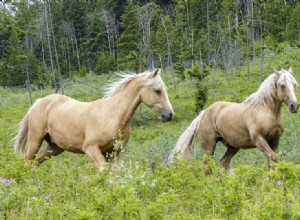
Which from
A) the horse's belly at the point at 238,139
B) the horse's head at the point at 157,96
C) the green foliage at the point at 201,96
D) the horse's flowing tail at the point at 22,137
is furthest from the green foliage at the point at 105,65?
the horse's head at the point at 157,96

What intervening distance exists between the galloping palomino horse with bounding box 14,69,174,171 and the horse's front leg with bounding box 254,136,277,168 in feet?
7.41

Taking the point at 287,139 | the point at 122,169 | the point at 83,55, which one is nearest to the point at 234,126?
the point at 122,169

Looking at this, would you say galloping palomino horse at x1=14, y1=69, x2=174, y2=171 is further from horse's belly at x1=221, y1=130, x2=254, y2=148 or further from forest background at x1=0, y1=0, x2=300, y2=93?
forest background at x1=0, y1=0, x2=300, y2=93

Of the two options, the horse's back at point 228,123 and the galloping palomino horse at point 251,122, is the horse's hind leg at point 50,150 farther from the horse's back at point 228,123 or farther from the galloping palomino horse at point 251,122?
the horse's back at point 228,123

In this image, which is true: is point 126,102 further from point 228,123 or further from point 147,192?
point 147,192

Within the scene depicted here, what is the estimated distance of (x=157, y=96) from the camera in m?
8.20

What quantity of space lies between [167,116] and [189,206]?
3376 mm

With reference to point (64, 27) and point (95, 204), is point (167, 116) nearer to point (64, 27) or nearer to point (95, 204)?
point (95, 204)

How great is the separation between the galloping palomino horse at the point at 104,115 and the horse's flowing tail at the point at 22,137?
640mm

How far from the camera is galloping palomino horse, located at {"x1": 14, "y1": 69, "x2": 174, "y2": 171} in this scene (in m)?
7.95

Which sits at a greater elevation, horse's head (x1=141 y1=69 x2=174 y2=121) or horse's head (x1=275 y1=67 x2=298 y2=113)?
horse's head (x1=141 y1=69 x2=174 y2=121)

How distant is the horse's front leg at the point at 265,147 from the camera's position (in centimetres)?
930

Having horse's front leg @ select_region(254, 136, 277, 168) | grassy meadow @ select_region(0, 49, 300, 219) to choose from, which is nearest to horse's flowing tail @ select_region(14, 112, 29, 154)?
grassy meadow @ select_region(0, 49, 300, 219)

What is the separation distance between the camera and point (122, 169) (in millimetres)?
5809
